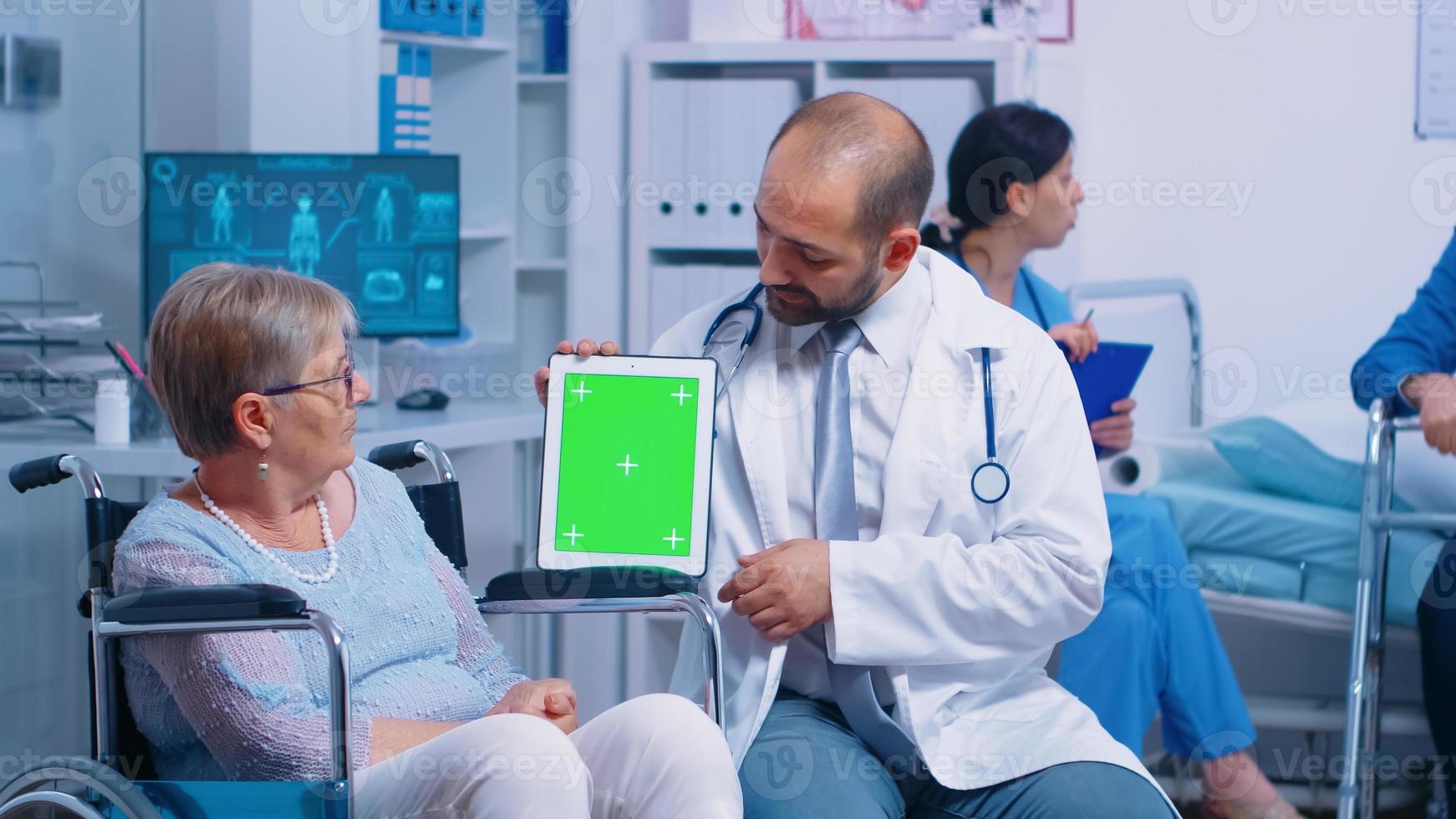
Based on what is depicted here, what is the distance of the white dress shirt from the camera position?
5.31 feet

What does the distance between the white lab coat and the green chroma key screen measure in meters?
0.07

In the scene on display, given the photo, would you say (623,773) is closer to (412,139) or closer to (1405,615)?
(1405,615)

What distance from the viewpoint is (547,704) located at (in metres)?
1.50

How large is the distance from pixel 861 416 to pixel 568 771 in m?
0.55

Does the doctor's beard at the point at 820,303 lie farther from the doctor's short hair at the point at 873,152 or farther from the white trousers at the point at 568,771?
the white trousers at the point at 568,771

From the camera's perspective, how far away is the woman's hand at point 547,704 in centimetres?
150

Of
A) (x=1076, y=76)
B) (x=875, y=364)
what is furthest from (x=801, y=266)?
(x=1076, y=76)

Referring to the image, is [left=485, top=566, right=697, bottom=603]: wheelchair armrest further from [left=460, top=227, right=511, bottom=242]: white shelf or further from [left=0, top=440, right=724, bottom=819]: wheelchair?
[left=460, top=227, right=511, bottom=242]: white shelf

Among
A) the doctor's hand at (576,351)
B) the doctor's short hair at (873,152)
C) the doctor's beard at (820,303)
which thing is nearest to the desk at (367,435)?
the doctor's hand at (576,351)

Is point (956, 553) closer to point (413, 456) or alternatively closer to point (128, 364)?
point (413, 456)

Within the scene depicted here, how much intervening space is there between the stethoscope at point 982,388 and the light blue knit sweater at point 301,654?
15.9 inches

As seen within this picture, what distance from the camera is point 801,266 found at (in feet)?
5.19

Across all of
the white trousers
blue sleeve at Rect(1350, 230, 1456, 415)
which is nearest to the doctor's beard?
the white trousers

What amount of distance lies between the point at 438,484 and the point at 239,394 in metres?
0.34
